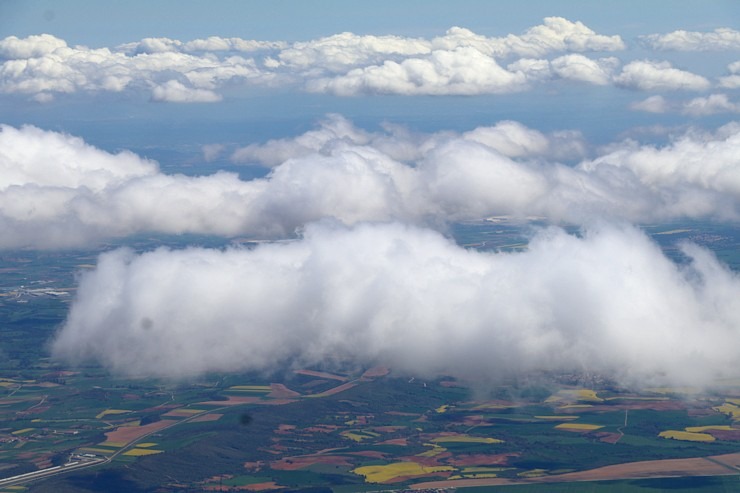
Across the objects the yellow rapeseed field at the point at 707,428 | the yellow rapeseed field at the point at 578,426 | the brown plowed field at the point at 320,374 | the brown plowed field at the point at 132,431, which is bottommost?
the yellow rapeseed field at the point at 707,428

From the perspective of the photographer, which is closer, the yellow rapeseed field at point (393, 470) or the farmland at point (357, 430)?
the yellow rapeseed field at point (393, 470)

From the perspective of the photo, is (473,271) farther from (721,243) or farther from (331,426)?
(721,243)

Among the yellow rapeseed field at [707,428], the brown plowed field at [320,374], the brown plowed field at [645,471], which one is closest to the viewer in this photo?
the brown plowed field at [645,471]

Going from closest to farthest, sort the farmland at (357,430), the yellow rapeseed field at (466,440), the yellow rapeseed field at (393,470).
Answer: the yellow rapeseed field at (393,470), the farmland at (357,430), the yellow rapeseed field at (466,440)

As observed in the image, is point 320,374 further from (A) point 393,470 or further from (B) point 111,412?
(A) point 393,470

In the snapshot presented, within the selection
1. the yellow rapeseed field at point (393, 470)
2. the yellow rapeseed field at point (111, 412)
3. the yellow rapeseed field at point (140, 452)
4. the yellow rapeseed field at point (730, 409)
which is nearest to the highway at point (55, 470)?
the yellow rapeseed field at point (140, 452)

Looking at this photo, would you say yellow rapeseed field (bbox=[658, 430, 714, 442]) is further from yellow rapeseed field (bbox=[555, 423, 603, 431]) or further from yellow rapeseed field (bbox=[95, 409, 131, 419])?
yellow rapeseed field (bbox=[95, 409, 131, 419])

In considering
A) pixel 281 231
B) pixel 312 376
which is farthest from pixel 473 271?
pixel 281 231

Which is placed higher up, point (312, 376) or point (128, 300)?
point (128, 300)

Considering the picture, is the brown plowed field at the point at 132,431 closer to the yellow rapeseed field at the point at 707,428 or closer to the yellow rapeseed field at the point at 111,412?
the yellow rapeseed field at the point at 111,412
